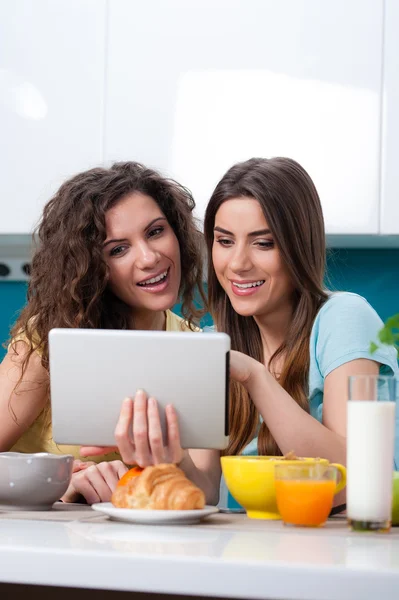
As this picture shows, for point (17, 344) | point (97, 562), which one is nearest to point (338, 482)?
point (97, 562)

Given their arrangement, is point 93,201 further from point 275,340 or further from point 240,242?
point 275,340

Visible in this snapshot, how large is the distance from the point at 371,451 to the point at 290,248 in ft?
2.39

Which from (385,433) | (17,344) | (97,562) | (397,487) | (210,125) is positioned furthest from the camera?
(210,125)

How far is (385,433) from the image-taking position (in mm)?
1033

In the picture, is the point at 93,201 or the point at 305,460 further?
the point at 93,201

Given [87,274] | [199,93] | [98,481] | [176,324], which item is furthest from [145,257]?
[199,93]

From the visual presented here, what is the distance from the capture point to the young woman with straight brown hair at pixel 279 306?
1.61m

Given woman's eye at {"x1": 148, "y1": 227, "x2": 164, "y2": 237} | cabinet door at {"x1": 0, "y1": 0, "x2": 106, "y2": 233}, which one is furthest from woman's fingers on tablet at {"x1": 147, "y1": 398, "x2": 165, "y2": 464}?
cabinet door at {"x1": 0, "y1": 0, "x2": 106, "y2": 233}

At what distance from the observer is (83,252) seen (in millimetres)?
1854

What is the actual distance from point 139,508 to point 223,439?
0.50ft

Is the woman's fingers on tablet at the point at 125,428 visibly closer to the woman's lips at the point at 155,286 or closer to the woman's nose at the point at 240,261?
the woman's nose at the point at 240,261

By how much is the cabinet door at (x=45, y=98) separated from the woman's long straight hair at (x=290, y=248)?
878 millimetres

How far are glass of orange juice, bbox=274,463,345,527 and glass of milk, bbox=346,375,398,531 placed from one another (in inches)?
1.6

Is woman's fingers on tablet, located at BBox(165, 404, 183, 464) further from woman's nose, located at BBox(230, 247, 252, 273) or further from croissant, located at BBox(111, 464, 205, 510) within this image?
woman's nose, located at BBox(230, 247, 252, 273)
